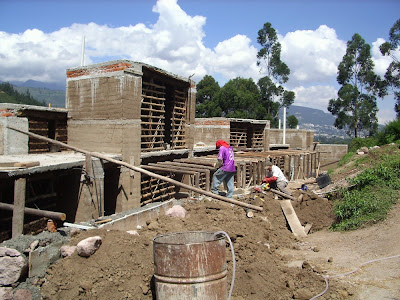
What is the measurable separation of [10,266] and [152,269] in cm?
212

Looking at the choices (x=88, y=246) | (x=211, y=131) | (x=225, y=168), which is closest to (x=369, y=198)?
(x=225, y=168)

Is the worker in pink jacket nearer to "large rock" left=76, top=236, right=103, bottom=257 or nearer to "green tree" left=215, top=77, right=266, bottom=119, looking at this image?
"large rock" left=76, top=236, right=103, bottom=257

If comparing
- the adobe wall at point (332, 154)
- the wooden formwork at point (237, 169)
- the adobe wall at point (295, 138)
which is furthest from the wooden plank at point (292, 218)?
the adobe wall at point (332, 154)

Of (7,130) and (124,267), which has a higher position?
(7,130)

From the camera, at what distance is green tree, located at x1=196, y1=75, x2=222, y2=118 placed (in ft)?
121

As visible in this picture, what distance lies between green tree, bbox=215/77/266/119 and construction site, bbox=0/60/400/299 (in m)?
22.1

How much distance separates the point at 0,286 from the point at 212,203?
16.1ft

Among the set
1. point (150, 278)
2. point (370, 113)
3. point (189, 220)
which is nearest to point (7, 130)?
point (189, 220)

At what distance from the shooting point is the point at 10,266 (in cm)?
497

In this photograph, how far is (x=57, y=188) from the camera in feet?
28.5

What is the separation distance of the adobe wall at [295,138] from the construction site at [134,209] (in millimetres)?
12248

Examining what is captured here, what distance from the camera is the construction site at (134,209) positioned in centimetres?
500

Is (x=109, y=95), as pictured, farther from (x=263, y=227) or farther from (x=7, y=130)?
(x=263, y=227)

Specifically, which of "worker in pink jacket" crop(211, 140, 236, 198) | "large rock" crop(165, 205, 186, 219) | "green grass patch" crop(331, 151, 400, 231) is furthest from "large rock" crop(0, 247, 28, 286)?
"green grass patch" crop(331, 151, 400, 231)
